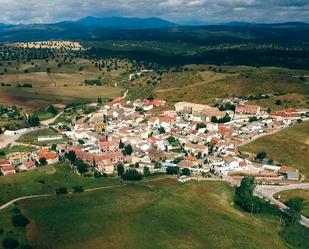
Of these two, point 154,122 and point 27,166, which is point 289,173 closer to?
point 154,122

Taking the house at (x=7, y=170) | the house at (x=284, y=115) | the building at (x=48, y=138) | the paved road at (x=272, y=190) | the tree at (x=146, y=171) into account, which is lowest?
the paved road at (x=272, y=190)

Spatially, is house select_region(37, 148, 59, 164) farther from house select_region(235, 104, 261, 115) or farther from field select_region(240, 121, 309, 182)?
house select_region(235, 104, 261, 115)

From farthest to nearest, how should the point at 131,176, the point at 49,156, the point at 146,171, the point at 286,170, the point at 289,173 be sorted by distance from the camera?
the point at 49,156 < the point at 286,170 < the point at 146,171 < the point at 289,173 < the point at 131,176

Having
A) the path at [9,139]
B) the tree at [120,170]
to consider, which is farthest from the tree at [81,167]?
the path at [9,139]

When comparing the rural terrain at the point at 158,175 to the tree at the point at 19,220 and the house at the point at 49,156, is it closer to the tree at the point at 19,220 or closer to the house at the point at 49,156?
the tree at the point at 19,220

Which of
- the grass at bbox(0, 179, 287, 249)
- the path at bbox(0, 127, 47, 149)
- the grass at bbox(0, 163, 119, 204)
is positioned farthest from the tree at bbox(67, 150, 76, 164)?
the path at bbox(0, 127, 47, 149)

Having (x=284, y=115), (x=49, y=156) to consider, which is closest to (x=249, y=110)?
(x=284, y=115)
